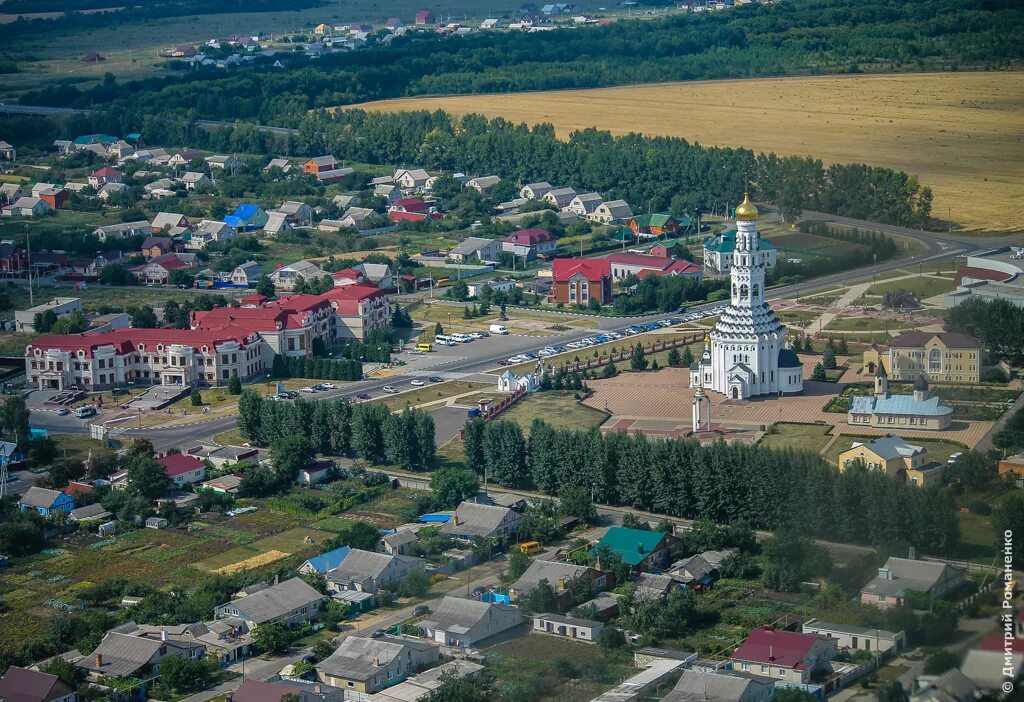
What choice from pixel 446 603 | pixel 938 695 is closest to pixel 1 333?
pixel 446 603

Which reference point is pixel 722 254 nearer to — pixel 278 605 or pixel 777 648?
pixel 278 605

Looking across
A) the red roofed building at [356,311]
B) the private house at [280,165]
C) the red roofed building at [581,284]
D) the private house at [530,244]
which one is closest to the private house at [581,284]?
the red roofed building at [581,284]

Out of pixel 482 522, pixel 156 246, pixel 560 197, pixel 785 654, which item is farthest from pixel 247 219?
pixel 785 654

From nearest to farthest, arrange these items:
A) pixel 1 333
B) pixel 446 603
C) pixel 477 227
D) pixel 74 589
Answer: pixel 446 603
pixel 74 589
pixel 1 333
pixel 477 227

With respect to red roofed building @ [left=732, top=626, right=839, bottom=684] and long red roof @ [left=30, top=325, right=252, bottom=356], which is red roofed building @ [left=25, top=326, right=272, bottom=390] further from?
red roofed building @ [left=732, top=626, right=839, bottom=684]

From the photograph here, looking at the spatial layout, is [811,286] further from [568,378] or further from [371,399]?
[371,399]

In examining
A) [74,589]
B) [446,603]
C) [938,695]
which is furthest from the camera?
[74,589]
